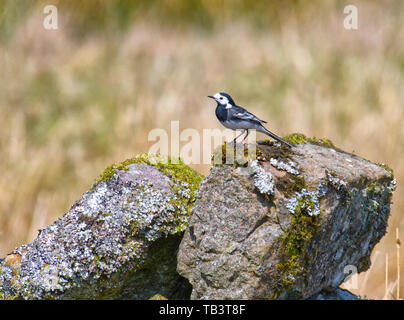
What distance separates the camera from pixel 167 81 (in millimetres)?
13859

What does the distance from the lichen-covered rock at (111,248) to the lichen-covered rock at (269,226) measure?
1.03 ft

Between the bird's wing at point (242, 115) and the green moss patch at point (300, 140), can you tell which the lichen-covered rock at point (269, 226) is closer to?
the green moss patch at point (300, 140)

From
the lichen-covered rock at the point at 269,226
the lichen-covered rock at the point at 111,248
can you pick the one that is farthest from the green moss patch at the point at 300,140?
the lichen-covered rock at the point at 111,248

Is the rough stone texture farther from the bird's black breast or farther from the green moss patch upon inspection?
the bird's black breast

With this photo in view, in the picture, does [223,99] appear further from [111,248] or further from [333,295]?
[333,295]

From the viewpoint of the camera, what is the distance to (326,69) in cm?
1381

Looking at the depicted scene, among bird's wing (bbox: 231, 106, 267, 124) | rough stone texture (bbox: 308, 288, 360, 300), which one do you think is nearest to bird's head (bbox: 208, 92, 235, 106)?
bird's wing (bbox: 231, 106, 267, 124)

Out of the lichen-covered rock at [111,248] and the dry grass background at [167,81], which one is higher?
the dry grass background at [167,81]

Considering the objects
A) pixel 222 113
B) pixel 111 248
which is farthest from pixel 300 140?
pixel 111 248

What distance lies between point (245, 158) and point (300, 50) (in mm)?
10674

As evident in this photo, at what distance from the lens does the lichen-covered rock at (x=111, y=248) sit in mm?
4426

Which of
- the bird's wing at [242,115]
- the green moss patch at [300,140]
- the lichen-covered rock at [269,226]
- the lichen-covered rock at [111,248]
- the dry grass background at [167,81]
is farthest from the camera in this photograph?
the dry grass background at [167,81]

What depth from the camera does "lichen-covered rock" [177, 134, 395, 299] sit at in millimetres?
4121

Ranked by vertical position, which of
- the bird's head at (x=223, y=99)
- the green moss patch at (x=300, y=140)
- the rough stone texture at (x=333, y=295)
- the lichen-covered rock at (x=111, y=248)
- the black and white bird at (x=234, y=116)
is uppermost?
the bird's head at (x=223, y=99)
